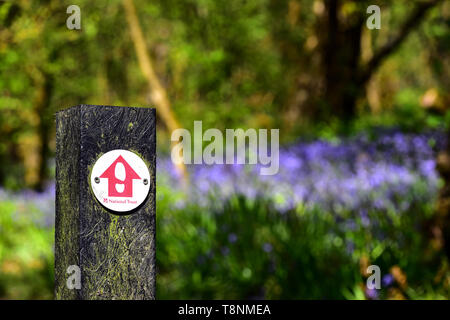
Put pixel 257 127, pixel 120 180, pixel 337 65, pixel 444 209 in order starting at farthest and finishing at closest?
pixel 257 127 < pixel 337 65 < pixel 444 209 < pixel 120 180

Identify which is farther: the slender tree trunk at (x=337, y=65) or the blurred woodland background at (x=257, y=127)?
the slender tree trunk at (x=337, y=65)

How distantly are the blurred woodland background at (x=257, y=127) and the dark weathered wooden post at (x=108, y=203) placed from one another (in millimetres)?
629

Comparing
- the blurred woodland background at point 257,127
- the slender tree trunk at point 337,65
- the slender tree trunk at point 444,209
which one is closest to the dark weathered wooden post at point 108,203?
the blurred woodland background at point 257,127

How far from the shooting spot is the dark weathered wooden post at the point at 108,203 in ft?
6.04

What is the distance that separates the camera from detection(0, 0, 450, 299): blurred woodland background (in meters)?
3.78

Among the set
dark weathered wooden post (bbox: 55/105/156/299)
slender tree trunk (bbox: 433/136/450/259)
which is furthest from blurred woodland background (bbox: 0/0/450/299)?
dark weathered wooden post (bbox: 55/105/156/299)

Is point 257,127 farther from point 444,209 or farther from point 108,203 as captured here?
point 108,203

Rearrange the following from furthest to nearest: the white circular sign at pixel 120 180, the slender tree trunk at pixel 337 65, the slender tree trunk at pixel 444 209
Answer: the slender tree trunk at pixel 337 65
the slender tree trunk at pixel 444 209
the white circular sign at pixel 120 180

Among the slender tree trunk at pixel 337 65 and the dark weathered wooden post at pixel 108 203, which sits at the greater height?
the slender tree trunk at pixel 337 65

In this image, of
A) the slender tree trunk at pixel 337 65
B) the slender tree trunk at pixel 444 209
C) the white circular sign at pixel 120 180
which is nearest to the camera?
the white circular sign at pixel 120 180

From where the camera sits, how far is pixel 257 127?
10.1m

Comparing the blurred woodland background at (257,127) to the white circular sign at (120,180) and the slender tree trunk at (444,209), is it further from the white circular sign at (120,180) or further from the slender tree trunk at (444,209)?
the white circular sign at (120,180)

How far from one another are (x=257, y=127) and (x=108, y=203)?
8325mm

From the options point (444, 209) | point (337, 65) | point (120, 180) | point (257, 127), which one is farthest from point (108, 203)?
point (257, 127)
